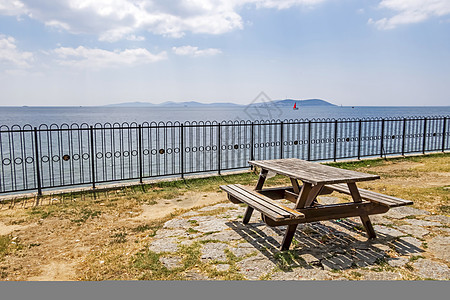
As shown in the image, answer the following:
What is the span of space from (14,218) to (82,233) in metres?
1.76

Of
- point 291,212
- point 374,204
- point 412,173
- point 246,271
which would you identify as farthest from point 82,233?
point 412,173

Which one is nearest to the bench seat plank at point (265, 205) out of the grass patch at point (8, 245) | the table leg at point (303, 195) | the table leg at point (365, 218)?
the table leg at point (303, 195)

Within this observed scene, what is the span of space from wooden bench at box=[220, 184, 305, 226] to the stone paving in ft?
1.45

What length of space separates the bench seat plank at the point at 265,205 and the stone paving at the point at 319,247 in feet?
1.81

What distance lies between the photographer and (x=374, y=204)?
17.0 feet

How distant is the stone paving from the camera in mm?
4125

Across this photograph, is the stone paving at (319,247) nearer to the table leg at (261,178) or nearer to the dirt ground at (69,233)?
the table leg at (261,178)

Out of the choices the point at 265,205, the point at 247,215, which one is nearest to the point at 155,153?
the point at 247,215

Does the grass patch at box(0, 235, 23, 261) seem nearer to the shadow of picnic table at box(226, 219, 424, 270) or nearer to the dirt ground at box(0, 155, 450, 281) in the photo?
the dirt ground at box(0, 155, 450, 281)

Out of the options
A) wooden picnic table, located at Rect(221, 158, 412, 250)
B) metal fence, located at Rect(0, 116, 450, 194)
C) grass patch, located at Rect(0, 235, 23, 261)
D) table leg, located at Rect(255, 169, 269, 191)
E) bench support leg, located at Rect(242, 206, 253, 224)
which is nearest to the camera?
wooden picnic table, located at Rect(221, 158, 412, 250)

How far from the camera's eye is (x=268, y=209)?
4.66m

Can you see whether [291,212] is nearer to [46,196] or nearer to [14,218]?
[14,218]

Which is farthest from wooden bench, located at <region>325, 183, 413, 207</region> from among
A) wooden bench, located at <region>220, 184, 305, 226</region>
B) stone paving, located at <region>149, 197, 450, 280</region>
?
wooden bench, located at <region>220, 184, 305, 226</region>

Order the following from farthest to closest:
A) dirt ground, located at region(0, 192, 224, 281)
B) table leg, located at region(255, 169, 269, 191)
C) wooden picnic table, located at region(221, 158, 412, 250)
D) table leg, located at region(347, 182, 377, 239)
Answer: table leg, located at region(255, 169, 269, 191), table leg, located at region(347, 182, 377, 239), wooden picnic table, located at region(221, 158, 412, 250), dirt ground, located at region(0, 192, 224, 281)
